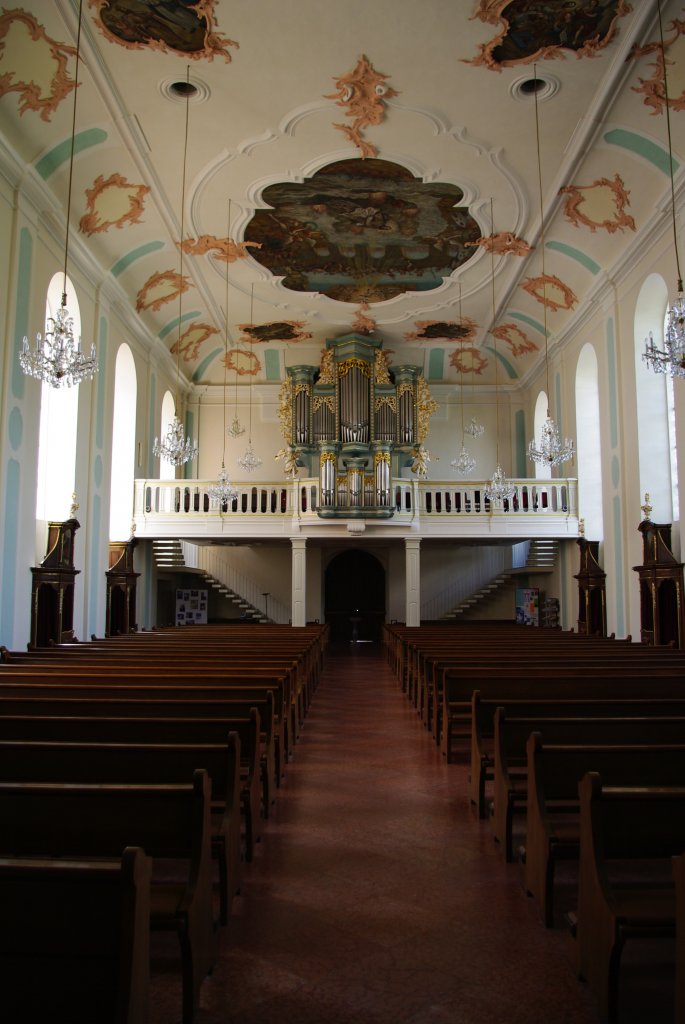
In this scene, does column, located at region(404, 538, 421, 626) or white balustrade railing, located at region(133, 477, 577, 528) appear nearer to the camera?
white balustrade railing, located at region(133, 477, 577, 528)

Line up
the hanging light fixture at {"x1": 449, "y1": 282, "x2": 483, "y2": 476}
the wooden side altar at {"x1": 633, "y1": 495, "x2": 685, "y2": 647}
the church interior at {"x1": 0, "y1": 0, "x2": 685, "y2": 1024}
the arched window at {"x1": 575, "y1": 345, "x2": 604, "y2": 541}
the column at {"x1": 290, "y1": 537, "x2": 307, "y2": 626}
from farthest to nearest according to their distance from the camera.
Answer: the column at {"x1": 290, "y1": 537, "x2": 307, "y2": 626}, the hanging light fixture at {"x1": 449, "y1": 282, "x2": 483, "y2": 476}, the arched window at {"x1": 575, "y1": 345, "x2": 604, "y2": 541}, the wooden side altar at {"x1": 633, "y1": 495, "x2": 685, "y2": 647}, the church interior at {"x1": 0, "y1": 0, "x2": 685, "y2": 1024}

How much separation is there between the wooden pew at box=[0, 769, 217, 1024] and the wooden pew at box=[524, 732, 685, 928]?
173 cm

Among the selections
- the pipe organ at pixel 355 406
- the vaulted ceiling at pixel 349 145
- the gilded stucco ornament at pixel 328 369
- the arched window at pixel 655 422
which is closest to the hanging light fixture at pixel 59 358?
the vaulted ceiling at pixel 349 145

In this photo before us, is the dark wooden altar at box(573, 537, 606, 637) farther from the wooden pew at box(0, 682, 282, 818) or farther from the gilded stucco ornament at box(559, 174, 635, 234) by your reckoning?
the wooden pew at box(0, 682, 282, 818)

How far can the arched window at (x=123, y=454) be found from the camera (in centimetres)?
A: 1889

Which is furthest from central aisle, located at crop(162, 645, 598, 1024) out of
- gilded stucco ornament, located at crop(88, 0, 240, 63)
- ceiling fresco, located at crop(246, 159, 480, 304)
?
ceiling fresco, located at crop(246, 159, 480, 304)

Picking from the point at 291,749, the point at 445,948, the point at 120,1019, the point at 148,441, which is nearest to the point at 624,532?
the point at 291,749

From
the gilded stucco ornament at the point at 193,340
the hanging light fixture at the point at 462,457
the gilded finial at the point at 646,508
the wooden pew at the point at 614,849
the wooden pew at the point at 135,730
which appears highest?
the gilded stucco ornament at the point at 193,340

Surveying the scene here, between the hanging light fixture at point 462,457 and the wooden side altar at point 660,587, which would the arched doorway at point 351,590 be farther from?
the wooden side altar at point 660,587

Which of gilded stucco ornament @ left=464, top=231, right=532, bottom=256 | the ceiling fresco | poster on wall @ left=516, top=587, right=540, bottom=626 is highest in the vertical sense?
the ceiling fresco

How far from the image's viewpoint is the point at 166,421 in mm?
22562

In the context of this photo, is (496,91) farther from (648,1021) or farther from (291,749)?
(648,1021)

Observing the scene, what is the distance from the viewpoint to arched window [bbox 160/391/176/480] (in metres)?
22.1

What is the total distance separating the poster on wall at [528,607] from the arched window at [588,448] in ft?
13.4
